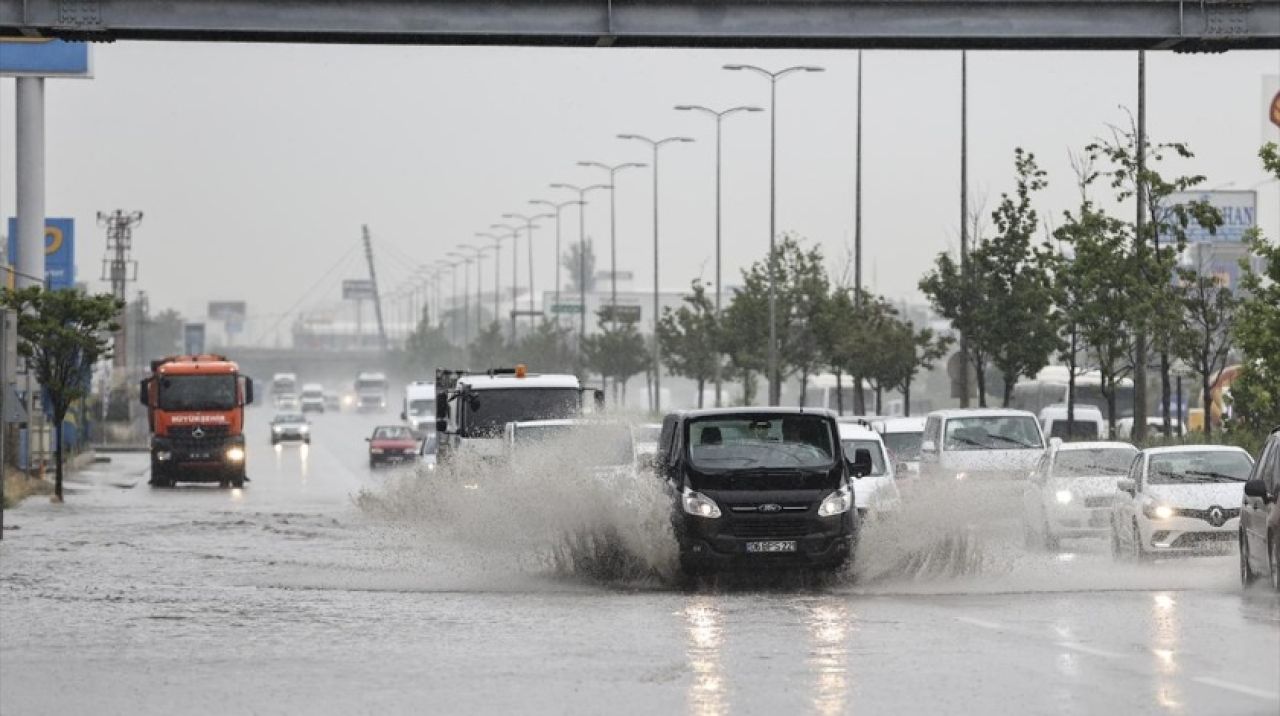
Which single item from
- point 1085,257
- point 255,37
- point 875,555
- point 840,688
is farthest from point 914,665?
point 1085,257

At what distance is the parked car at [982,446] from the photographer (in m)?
37.5

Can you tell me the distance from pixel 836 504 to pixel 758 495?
0.73 metres

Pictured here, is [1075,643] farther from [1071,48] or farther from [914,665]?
[1071,48]

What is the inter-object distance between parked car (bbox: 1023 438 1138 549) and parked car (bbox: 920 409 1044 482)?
13.5 feet

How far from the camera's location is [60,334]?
4931 cm

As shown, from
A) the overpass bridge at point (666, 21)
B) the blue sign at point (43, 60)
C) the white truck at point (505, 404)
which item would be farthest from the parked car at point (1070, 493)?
the blue sign at point (43, 60)

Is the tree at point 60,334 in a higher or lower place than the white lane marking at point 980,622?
higher

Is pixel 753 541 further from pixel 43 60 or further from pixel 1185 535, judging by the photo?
pixel 43 60

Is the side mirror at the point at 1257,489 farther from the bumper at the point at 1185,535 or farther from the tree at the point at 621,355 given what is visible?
the tree at the point at 621,355

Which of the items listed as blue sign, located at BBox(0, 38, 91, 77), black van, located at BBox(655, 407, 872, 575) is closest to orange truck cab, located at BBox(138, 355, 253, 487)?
blue sign, located at BBox(0, 38, 91, 77)

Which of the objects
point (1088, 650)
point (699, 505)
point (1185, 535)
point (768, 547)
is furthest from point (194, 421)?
point (1088, 650)

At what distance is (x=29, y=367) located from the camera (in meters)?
49.9

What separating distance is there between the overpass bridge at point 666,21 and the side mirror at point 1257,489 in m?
6.00

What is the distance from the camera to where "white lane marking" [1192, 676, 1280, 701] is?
1327 cm
